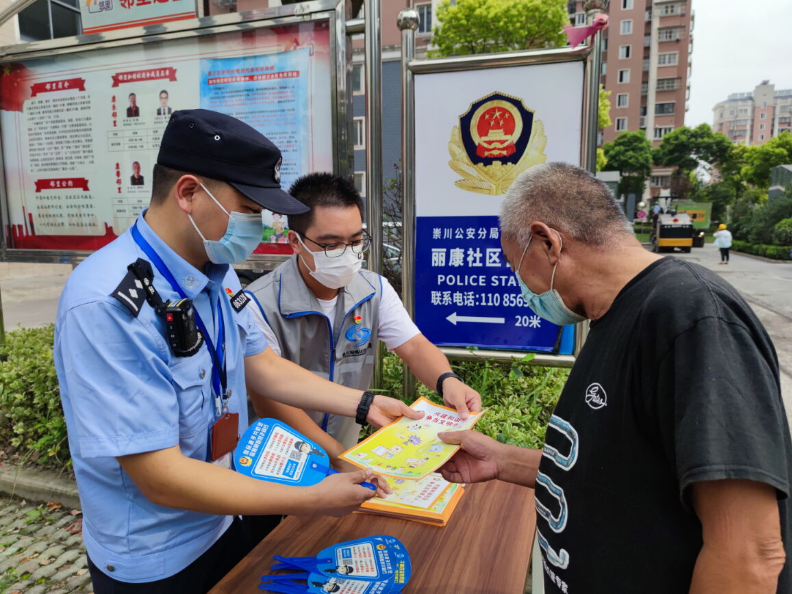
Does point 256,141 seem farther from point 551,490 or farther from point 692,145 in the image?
point 692,145

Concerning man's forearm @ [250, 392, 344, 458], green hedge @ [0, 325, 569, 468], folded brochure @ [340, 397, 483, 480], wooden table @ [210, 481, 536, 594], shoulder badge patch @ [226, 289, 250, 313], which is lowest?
green hedge @ [0, 325, 569, 468]

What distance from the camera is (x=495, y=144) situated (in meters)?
2.99

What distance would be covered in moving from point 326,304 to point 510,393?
1.67m

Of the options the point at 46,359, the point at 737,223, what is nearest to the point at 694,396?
the point at 46,359

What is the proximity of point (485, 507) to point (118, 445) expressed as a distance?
1112 mm

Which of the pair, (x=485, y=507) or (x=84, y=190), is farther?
(x=84, y=190)

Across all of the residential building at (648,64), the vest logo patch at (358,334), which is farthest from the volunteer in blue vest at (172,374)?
the residential building at (648,64)

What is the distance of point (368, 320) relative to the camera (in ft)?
7.75

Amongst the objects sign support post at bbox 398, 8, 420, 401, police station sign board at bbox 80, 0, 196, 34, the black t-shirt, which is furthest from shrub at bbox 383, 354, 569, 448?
police station sign board at bbox 80, 0, 196, 34

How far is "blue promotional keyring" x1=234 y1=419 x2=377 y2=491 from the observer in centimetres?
138

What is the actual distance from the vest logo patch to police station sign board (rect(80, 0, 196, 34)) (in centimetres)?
234

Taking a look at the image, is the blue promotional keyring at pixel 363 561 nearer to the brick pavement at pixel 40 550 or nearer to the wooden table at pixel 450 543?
the wooden table at pixel 450 543

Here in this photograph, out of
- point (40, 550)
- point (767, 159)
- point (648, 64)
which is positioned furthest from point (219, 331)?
A: point (648, 64)

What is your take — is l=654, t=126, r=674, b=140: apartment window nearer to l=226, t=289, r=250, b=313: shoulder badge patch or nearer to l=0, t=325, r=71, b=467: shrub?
l=0, t=325, r=71, b=467: shrub
